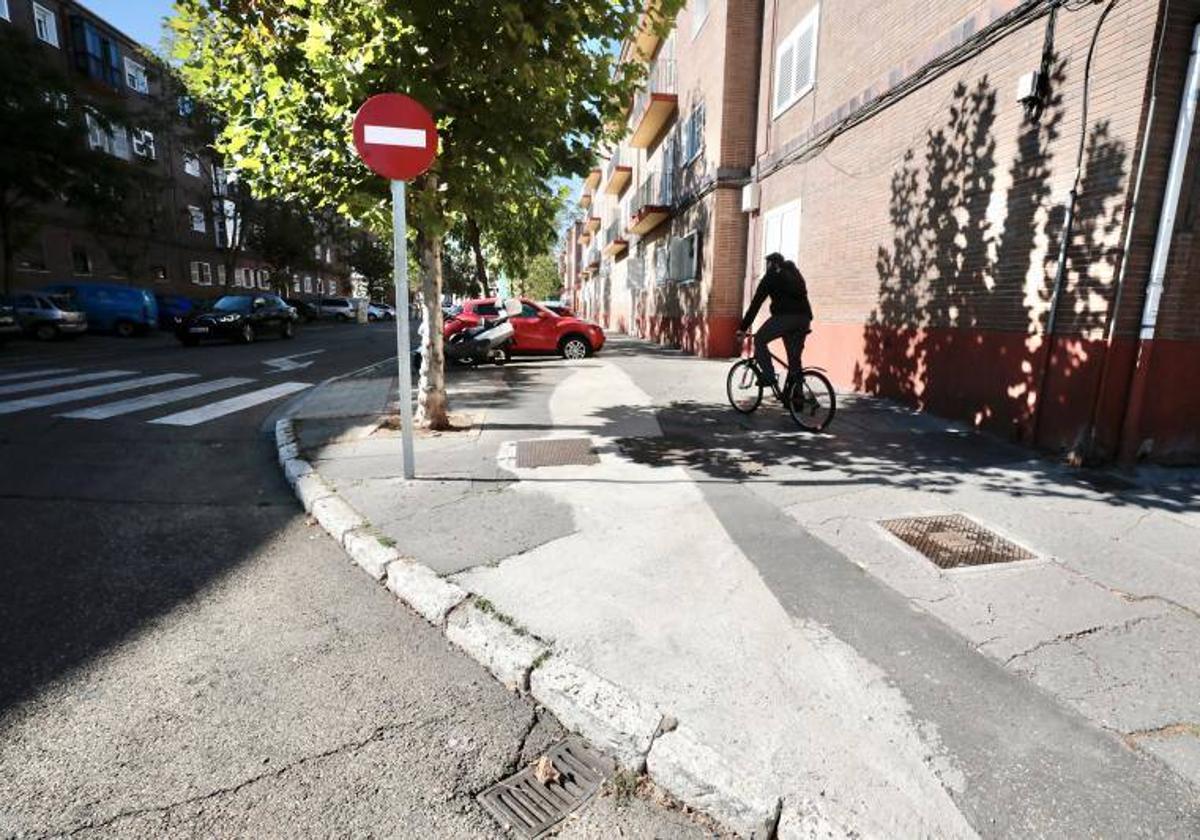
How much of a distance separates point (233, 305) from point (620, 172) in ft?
56.1

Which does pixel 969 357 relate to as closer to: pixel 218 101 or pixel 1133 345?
pixel 1133 345

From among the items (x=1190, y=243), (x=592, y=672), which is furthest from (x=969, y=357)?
(x=592, y=672)

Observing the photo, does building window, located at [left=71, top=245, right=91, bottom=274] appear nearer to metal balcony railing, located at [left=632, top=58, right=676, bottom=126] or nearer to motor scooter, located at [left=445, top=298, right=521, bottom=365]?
motor scooter, located at [left=445, top=298, right=521, bottom=365]

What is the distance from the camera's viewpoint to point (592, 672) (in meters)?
2.54

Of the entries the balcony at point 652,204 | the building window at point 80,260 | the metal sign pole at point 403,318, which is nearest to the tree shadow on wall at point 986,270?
the metal sign pole at point 403,318

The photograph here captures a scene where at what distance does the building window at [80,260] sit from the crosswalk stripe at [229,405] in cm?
2503

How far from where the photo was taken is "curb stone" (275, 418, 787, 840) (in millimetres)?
1920

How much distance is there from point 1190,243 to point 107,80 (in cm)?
4108

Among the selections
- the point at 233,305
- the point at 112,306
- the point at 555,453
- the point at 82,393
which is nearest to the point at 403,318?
the point at 555,453

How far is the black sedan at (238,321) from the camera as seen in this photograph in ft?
60.4

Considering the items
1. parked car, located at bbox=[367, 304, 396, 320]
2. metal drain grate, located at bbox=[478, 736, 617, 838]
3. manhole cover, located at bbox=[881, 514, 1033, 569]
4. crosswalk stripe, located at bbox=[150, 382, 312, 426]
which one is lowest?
metal drain grate, located at bbox=[478, 736, 617, 838]

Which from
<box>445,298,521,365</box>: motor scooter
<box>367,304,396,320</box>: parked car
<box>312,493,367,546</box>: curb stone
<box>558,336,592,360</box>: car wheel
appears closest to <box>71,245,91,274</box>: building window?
<box>367,304,396,320</box>: parked car

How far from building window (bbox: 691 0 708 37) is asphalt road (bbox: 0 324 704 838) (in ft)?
53.0

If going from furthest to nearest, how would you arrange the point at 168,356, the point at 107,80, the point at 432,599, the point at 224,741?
the point at 107,80, the point at 168,356, the point at 432,599, the point at 224,741
